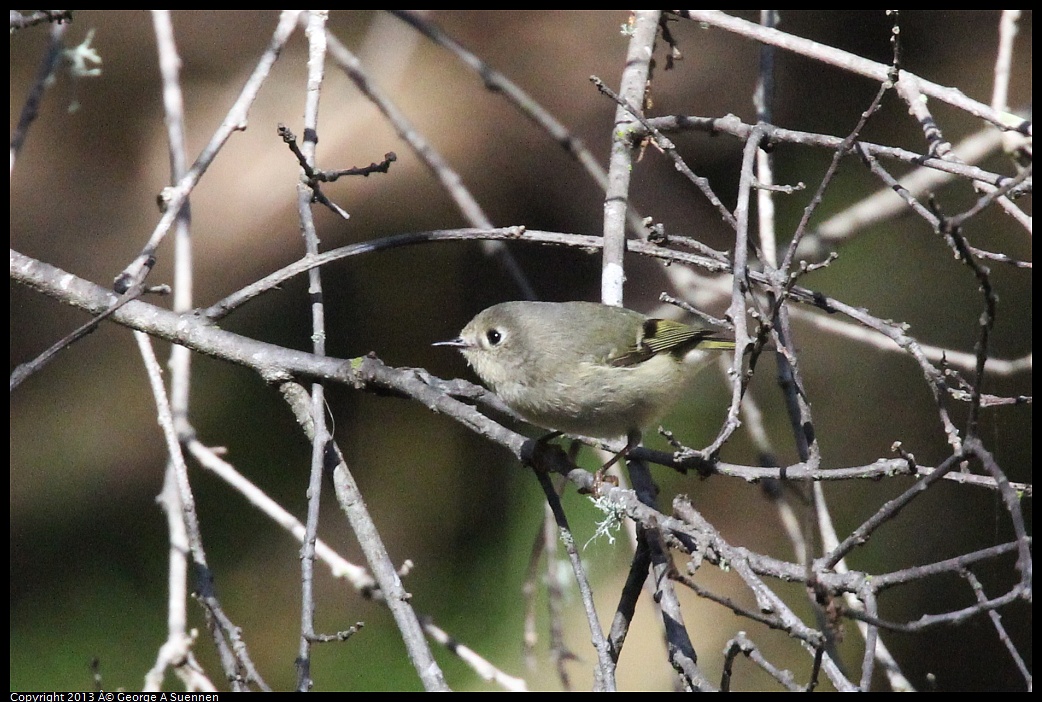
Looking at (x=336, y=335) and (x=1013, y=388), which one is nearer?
(x=1013, y=388)

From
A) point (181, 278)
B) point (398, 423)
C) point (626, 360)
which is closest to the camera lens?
point (181, 278)

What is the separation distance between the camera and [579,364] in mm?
2312

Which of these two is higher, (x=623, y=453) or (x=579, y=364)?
(x=579, y=364)

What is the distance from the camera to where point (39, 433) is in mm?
3746

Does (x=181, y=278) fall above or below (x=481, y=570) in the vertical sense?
above

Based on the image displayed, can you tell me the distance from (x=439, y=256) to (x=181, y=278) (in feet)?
6.58

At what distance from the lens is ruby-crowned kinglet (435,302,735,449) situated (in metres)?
2.25

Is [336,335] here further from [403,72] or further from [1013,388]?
[1013,388]

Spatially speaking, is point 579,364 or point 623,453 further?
point 579,364

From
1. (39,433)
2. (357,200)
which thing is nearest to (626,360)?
(357,200)

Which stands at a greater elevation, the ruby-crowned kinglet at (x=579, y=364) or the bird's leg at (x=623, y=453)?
the ruby-crowned kinglet at (x=579, y=364)

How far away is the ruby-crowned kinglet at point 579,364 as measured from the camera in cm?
225

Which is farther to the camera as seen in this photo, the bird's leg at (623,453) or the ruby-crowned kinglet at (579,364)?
the ruby-crowned kinglet at (579,364)

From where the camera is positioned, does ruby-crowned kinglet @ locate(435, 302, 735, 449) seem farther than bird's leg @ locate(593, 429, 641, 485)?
Yes
